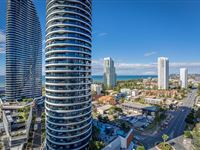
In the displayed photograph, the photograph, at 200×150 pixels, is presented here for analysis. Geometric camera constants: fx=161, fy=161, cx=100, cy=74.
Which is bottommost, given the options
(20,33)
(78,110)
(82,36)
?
(78,110)

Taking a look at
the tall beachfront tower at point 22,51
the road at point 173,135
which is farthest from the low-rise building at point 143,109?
the tall beachfront tower at point 22,51

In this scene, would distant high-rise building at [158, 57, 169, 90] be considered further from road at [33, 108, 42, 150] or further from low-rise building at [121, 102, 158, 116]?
road at [33, 108, 42, 150]

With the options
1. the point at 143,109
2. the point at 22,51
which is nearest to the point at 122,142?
the point at 143,109

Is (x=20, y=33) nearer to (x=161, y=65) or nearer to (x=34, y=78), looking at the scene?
(x=34, y=78)

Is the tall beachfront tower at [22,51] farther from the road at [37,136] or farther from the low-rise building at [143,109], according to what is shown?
the low-rise building at [143,109]

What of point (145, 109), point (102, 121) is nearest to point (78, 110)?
point (102, 121)
